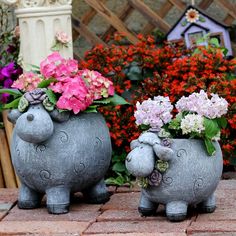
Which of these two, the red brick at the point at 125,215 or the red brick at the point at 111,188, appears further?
the red brick at the point at 111,188

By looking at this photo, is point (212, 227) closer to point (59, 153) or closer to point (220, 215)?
point (220, 215)

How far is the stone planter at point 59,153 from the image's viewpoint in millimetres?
4258

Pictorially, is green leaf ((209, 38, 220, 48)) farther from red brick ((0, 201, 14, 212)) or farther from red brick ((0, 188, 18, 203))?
red brick ((0, 201, 14, 212))

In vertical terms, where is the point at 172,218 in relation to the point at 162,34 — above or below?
below

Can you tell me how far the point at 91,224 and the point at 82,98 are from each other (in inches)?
25.1

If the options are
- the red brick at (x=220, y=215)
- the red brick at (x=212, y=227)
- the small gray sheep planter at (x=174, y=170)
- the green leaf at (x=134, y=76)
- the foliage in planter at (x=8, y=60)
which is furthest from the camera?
the green leaf at (x=134, y=76)

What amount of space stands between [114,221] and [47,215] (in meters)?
0.38

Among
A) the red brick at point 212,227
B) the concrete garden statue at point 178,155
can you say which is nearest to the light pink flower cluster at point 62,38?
the concrete garden statue at point 178,155

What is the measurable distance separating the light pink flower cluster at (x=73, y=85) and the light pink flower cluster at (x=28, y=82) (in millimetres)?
60

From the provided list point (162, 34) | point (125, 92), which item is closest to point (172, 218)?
point (125, 92)

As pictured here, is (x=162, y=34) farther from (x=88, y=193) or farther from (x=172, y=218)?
(x=172, y=218)

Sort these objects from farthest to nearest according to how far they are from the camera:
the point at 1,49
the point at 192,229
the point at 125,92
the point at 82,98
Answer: the point at 1,49 → the point at 125,92 → the point at 82,98 → the point at 192,229

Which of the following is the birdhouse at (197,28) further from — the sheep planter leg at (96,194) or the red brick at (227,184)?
the sheep planter leg at (96,194)

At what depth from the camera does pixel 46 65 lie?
4391 millimetres
